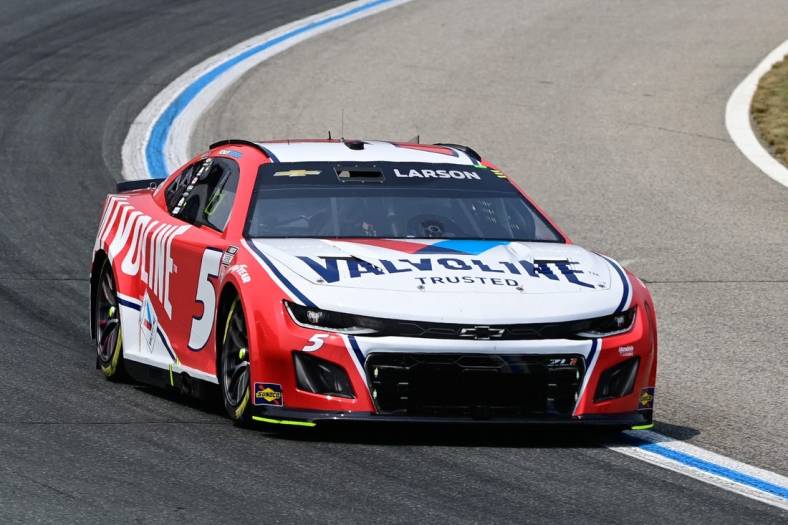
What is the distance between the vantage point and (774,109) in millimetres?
17656

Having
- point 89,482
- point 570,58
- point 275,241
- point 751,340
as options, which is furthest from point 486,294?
point 570,58

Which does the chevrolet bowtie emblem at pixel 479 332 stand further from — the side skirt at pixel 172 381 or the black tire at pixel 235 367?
the side skirt at pixel 172 381

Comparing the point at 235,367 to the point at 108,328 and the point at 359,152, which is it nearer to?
the point at 359,152

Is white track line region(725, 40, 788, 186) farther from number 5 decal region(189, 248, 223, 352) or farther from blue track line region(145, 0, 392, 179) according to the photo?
number 5 decal region(189, 248, 223, 352)

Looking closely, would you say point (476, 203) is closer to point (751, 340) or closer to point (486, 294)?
point (486, 294)

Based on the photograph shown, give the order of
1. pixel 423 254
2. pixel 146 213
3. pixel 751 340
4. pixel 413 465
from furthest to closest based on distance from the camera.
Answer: pixel 751 340 < pixel 146 213 < pixel 423 254 < pixel 413 465

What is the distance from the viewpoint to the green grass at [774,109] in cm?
1650

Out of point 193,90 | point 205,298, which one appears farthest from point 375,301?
point 193,90

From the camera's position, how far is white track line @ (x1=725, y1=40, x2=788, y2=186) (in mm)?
15555

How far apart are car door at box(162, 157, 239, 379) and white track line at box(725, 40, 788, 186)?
7859 mm

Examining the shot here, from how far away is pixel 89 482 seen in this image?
596 cm

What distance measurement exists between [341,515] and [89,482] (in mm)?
996

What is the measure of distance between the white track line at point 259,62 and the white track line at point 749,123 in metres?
0.02

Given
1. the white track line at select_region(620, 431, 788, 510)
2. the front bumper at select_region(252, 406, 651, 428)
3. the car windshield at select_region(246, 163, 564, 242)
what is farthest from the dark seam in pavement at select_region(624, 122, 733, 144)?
the front bumper at select_region(252, 406, 651, 428)
